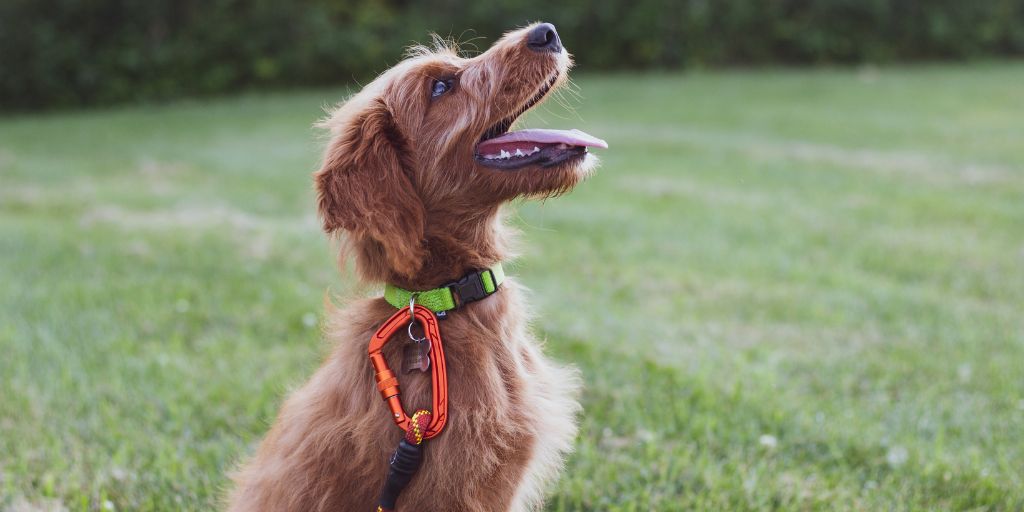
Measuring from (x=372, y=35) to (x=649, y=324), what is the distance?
18.5 meters

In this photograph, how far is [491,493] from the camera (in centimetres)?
264

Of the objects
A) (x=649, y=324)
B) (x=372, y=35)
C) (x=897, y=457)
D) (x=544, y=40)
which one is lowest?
(x=372, y=35)

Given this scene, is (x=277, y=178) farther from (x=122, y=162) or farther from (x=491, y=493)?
(x=491, y=493)

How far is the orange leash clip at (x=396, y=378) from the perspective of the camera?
2539mm

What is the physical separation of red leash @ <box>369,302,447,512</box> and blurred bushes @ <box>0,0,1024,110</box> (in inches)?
754

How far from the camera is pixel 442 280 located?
2857mm

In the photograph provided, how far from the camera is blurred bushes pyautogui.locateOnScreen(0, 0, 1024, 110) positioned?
2092cm

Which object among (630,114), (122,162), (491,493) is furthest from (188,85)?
(491,493)

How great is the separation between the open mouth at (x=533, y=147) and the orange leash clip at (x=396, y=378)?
22.4 inches

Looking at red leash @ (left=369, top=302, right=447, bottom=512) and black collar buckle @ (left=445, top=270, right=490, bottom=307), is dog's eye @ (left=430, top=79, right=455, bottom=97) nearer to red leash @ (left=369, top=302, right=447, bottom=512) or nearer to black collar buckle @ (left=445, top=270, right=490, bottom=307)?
black collar buckle @ (left=445, top=270, right=490, bottom=307)

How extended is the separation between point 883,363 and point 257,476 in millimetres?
3633

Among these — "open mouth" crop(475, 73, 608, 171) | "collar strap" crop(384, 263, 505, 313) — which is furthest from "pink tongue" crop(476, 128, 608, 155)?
"collar strap" crop(384, 263, 505, 313)

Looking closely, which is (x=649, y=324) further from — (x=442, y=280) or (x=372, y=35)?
(x=372, y=35)

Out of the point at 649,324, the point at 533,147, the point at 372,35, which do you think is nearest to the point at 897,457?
Result: the point at 649,324
